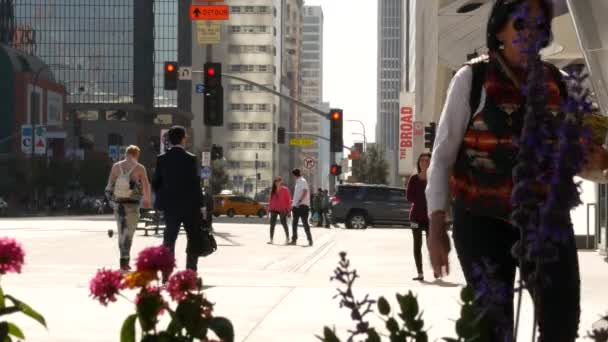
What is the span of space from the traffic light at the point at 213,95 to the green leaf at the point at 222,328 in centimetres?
2792

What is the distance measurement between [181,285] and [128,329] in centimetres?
19

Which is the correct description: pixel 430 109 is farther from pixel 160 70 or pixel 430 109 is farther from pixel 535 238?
pixel 160 70

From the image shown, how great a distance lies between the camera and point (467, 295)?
292 centimetres

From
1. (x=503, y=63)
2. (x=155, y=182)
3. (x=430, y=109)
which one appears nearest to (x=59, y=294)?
(x=155, y=182)

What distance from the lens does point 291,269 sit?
1677cm

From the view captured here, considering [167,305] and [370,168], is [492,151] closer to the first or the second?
[167,305]

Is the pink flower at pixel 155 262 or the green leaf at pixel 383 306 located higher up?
the pink flower at pixel 155 262

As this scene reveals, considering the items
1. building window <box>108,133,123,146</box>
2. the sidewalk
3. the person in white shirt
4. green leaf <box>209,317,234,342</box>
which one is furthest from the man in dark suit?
building window <box>108,133,123,146</box>

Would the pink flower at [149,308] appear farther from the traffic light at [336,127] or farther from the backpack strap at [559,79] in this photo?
the traffic light at [336,127]

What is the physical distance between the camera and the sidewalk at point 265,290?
8852mm

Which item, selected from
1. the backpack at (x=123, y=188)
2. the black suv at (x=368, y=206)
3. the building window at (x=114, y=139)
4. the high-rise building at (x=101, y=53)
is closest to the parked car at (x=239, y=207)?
the black suv at (x=368, y=206)

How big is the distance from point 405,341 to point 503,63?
1612mm

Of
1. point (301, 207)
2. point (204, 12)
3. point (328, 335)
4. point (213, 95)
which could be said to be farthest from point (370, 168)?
point (328, 335)

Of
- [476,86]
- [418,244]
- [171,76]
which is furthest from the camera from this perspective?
[171,76]
